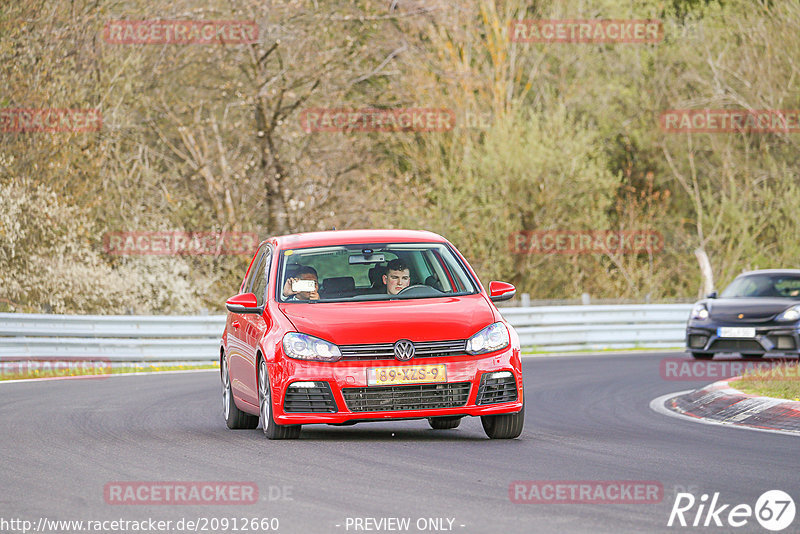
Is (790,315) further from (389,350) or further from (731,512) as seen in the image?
(731,512)

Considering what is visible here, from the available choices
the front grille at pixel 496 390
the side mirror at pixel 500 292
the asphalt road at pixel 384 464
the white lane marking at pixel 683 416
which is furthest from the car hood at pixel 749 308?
the front grille at pixel 496 390

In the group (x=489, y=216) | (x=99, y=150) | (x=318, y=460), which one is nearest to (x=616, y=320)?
(x=489, y=216)

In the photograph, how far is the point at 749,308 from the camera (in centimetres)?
2136

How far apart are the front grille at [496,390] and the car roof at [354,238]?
1.68 m

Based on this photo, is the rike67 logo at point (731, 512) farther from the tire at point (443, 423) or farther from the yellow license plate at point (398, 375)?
the tire at point (443, 423)

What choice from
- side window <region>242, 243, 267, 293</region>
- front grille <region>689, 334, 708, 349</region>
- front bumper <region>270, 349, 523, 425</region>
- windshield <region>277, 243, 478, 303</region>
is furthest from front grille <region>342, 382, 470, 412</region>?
front grille <region>689, 334, 708, 349</region>

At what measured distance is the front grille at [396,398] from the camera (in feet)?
34.3

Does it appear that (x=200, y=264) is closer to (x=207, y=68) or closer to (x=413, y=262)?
(x=207, y=68)

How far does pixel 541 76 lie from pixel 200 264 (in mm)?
15690

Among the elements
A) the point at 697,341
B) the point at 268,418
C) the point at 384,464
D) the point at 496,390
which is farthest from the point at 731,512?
the point at 697,341

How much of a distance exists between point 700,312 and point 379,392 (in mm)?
12360

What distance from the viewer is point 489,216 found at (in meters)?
35.2

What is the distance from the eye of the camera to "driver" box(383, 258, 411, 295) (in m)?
11.8

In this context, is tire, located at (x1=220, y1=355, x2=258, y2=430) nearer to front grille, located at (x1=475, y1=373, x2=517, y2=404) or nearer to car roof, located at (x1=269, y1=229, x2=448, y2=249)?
car roof, located at (x1=269, y1=229, x2=448, y2=249)
